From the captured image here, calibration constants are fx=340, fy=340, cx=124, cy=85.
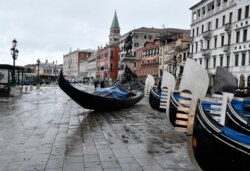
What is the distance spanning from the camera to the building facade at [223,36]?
34.8 meters

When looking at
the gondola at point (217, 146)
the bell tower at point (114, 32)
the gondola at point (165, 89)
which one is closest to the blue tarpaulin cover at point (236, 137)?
the gondola at point (217, 146)

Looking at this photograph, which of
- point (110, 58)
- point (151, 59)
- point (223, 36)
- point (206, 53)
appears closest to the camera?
point (223, 36)

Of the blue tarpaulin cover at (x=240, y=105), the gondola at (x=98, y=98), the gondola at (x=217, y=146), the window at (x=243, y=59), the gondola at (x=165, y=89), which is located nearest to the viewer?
the gondola at (x=217, y=146)

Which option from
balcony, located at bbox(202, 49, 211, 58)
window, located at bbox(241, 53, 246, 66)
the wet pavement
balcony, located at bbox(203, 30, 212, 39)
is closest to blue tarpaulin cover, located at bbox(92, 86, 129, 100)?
the wet pavement

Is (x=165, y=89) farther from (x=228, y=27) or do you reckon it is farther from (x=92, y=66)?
(x=92, y=66)

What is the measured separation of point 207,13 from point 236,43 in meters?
9.21

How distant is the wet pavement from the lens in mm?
5777

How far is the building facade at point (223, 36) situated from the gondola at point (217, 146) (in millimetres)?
29092

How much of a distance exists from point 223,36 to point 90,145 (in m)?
35.4

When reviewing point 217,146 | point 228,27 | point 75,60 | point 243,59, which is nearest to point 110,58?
point 75,60

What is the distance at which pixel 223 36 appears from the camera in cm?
3969

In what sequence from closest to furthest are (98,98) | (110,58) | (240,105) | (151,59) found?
1. (240,105)
2. (98,98)
3. (151,59)
4. (110,58)

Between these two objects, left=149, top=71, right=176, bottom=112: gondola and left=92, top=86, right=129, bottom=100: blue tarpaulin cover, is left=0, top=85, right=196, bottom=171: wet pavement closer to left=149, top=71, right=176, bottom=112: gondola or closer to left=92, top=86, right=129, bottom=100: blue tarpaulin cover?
left=149, top=71, right=176, bottom=112: gondola

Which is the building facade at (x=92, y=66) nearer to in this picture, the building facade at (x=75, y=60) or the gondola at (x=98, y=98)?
the building facade at (x=75, y=60)
